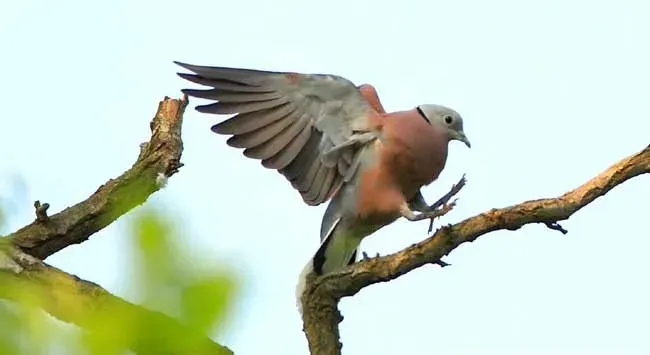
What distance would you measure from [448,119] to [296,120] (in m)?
0.90

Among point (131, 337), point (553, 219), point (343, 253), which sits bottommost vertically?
point (131, 337)

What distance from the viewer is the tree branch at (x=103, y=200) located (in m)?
4.71

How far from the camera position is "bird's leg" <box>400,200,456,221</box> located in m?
5.02

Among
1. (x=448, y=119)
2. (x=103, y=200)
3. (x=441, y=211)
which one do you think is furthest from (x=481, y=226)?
(x=448, y=119)

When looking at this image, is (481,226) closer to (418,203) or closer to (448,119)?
(418,203)

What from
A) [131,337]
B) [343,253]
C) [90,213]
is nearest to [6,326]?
[131,337]

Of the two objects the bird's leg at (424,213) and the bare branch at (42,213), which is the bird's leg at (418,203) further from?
the bare branch at (42,213)

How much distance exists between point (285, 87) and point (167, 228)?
4.95m

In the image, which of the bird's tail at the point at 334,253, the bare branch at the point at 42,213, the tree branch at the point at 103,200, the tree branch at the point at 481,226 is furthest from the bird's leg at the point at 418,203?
the bare branch at the point at 42,213

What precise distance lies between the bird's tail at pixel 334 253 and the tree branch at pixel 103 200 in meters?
0.83

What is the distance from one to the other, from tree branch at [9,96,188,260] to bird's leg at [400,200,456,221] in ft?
3.87

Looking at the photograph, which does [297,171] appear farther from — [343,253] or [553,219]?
[553,219]

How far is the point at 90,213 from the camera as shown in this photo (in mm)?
4855

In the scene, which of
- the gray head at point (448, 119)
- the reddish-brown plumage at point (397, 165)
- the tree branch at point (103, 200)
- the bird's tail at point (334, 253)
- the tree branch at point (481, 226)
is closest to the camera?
the tree branch at point (481, 226)
